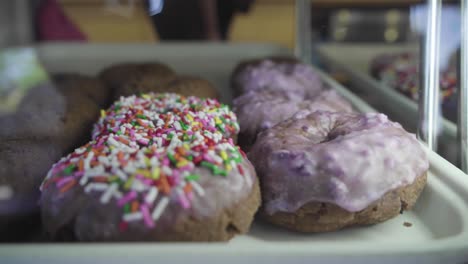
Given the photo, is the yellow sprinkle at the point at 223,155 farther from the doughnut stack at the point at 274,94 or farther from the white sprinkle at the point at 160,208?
the doughnut stack at the point at 274,94

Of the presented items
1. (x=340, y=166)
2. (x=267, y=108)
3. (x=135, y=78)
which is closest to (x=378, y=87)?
(x=267, y=108)

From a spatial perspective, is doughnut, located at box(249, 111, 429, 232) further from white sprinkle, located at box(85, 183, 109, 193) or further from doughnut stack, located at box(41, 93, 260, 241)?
white sprinkle, located at box(85, 183, 109, 193)

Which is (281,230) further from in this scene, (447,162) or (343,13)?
(343,13)

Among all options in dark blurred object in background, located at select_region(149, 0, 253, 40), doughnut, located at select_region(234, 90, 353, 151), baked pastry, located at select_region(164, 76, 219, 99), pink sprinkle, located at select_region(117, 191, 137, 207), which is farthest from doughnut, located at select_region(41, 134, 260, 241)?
dark blurred object in background, located at select_region(149, 0, 253, 40)

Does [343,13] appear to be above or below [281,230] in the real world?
above

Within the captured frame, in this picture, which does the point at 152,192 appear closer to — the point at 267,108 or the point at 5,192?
the point at 5,192

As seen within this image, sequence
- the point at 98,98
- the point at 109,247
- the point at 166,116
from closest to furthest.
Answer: the point at 109,247 < the point at 166,116 < the point at 98,98

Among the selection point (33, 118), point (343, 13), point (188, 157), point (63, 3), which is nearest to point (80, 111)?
point (33, 118)
